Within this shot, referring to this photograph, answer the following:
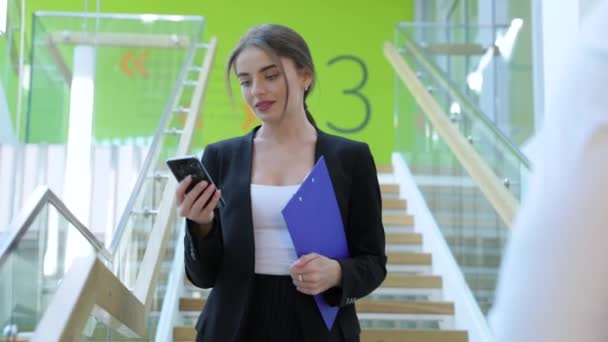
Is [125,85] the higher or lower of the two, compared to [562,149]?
higher

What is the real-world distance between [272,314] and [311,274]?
14 centimetres

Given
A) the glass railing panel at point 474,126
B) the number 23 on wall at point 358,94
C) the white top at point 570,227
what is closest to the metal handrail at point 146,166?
the glass railing panel at point 474,126

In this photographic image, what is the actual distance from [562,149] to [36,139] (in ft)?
22.3

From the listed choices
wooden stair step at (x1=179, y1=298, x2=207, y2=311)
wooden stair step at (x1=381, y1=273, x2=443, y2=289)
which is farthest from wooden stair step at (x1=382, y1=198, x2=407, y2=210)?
wooden stair step at (x1=179, y1=298, x2=207, y2=311)

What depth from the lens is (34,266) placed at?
6.91ft

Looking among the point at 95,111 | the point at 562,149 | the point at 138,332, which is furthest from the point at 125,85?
the point at 562,149

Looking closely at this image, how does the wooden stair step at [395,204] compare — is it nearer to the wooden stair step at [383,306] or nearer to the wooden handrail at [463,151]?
Answer: the wooden handrail at [463,151]

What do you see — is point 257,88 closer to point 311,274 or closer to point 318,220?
point 318,220

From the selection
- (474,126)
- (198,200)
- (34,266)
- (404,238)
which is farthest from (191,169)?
(404,238)

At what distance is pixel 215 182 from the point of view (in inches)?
85.6

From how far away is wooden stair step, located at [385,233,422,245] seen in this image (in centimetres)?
607

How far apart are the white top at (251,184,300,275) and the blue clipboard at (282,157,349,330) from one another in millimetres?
51

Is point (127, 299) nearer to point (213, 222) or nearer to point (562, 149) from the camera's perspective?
point (213, 222)

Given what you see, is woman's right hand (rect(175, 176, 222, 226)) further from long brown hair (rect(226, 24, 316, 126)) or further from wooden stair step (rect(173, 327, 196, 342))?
wooden stair step (rect(173, 327, 196, 342))
